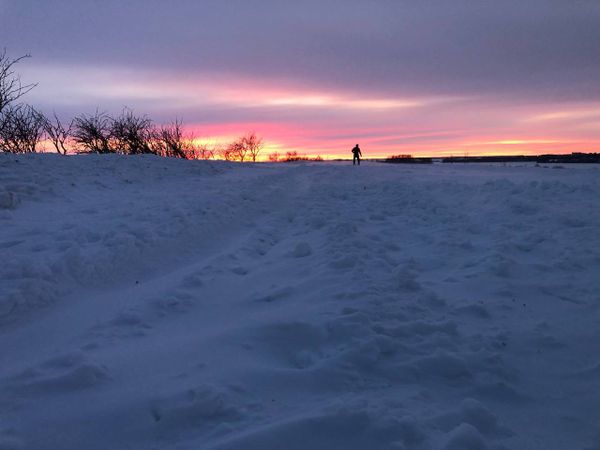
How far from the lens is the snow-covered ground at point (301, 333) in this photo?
275cm

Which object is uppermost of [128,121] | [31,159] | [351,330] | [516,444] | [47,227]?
[128,121]

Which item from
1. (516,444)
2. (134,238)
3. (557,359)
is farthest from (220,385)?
(134,238)

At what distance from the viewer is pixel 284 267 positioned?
6.29 m

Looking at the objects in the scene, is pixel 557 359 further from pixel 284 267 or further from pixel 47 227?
pixel 47 227

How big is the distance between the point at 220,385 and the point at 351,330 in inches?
54.2

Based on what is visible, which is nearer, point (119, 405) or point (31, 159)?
point (119, 405)

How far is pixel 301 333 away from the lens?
404cm

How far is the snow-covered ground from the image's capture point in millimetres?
2754

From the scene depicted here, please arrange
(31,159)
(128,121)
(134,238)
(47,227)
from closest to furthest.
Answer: (134,238), (47,227), (31,159), (128,121)

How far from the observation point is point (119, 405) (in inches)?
116

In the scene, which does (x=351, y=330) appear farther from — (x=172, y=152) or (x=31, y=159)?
(x=172, y=152)

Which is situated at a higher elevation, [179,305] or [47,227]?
[47,227]

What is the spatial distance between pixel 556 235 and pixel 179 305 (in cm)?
666

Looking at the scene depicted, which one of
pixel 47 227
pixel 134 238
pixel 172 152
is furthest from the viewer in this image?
pixel 172 152
